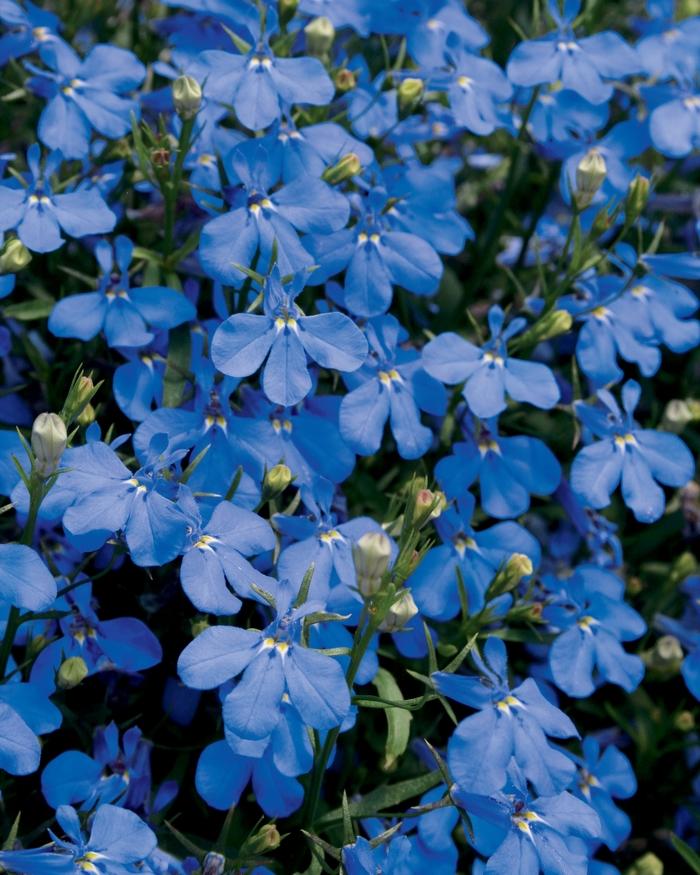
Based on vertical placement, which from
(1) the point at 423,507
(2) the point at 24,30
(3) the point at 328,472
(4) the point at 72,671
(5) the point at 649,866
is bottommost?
(5) the point at 649,866

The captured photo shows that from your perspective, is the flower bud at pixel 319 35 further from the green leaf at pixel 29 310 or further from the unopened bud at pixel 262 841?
the unopened bud at pixel 262 841

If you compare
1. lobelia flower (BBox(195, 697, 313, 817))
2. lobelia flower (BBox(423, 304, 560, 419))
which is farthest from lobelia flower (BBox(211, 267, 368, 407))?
lobelia flower (BBox(195, 697, 313, 817))

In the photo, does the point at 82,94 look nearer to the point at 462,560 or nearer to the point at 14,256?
the point at 14,256

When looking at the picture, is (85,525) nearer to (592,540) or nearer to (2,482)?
(2,482)

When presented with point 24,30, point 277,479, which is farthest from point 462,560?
point 24,30

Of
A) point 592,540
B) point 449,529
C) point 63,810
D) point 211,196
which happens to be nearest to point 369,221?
point 211,196

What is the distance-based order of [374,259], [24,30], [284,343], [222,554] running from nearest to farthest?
[222,554] < [284,343] < [374,259] < [24,30]
